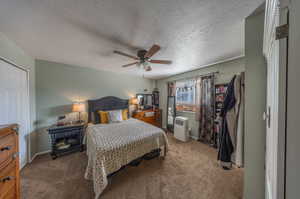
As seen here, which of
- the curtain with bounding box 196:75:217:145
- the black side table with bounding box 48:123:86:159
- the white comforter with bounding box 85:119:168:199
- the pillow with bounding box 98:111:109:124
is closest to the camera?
the white comforter with bounding box 85:119:168:199

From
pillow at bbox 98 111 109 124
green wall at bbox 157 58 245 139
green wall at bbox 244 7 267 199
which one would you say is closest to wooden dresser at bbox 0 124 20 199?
pillow at bbox 98 111 109 124

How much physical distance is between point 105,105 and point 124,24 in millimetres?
2710

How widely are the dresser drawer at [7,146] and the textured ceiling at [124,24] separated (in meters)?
1.35

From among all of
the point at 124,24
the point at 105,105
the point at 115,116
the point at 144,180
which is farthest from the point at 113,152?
the point at 105,105

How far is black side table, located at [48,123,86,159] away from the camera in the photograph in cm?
236

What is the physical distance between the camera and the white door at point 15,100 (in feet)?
5.33

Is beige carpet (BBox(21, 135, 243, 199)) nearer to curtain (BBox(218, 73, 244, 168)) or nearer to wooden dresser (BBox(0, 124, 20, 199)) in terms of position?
curtain (BBox(218, 73, 244, 168))

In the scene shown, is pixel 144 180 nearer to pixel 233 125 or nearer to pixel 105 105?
pixel 233 125

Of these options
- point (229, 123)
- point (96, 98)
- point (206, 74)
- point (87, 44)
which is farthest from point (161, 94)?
point (87, 44)

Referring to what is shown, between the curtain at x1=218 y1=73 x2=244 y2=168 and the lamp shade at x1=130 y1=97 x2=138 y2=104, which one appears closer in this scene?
the curtain at x1=218 y1=73 x2=244 y2=168

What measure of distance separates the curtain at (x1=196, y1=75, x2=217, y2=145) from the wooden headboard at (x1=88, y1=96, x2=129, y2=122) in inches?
104

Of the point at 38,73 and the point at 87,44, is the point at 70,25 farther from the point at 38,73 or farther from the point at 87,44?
the point at 38,73

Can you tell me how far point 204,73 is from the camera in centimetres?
318

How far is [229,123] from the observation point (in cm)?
181
